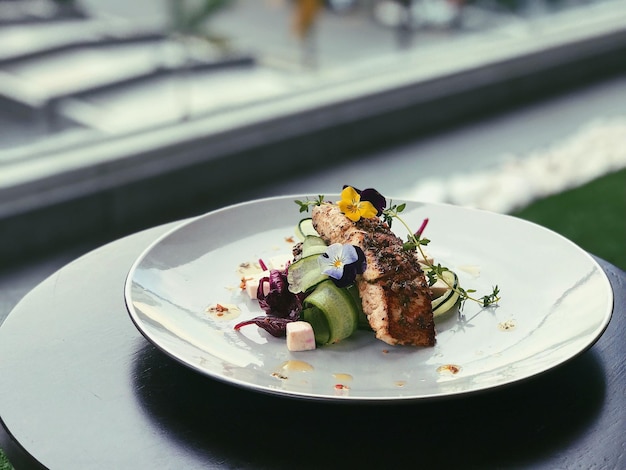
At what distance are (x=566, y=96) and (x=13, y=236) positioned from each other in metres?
3.14

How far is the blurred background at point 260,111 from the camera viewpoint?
3100 millimetres

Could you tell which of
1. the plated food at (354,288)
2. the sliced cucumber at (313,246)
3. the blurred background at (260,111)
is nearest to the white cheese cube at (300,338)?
the plated food at (354,288)

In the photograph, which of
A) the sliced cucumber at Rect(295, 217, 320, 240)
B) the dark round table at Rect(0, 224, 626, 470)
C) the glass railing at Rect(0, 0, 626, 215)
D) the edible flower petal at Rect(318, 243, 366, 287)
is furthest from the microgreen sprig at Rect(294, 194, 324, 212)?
the glass railing at Rect(0, 0, 626, 215)

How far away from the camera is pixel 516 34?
15.7 ft

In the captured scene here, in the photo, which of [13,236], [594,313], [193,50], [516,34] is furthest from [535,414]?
[516,34]

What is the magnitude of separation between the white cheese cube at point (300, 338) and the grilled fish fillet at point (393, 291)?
83 mm

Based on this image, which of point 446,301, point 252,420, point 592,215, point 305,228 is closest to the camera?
point 252,420

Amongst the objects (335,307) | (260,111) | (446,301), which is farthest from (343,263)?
(260,111)

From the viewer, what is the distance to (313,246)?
1313 mm

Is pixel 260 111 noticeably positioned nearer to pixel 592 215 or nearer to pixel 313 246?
pixel 592 215

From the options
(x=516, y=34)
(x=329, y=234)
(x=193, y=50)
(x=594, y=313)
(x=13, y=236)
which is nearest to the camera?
(x=594, y=313)

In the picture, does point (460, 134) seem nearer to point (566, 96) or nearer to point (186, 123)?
point (566, 96)

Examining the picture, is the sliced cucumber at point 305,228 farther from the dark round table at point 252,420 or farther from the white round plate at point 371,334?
the dark round table at point 252,420

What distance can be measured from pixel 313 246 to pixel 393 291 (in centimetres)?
17
